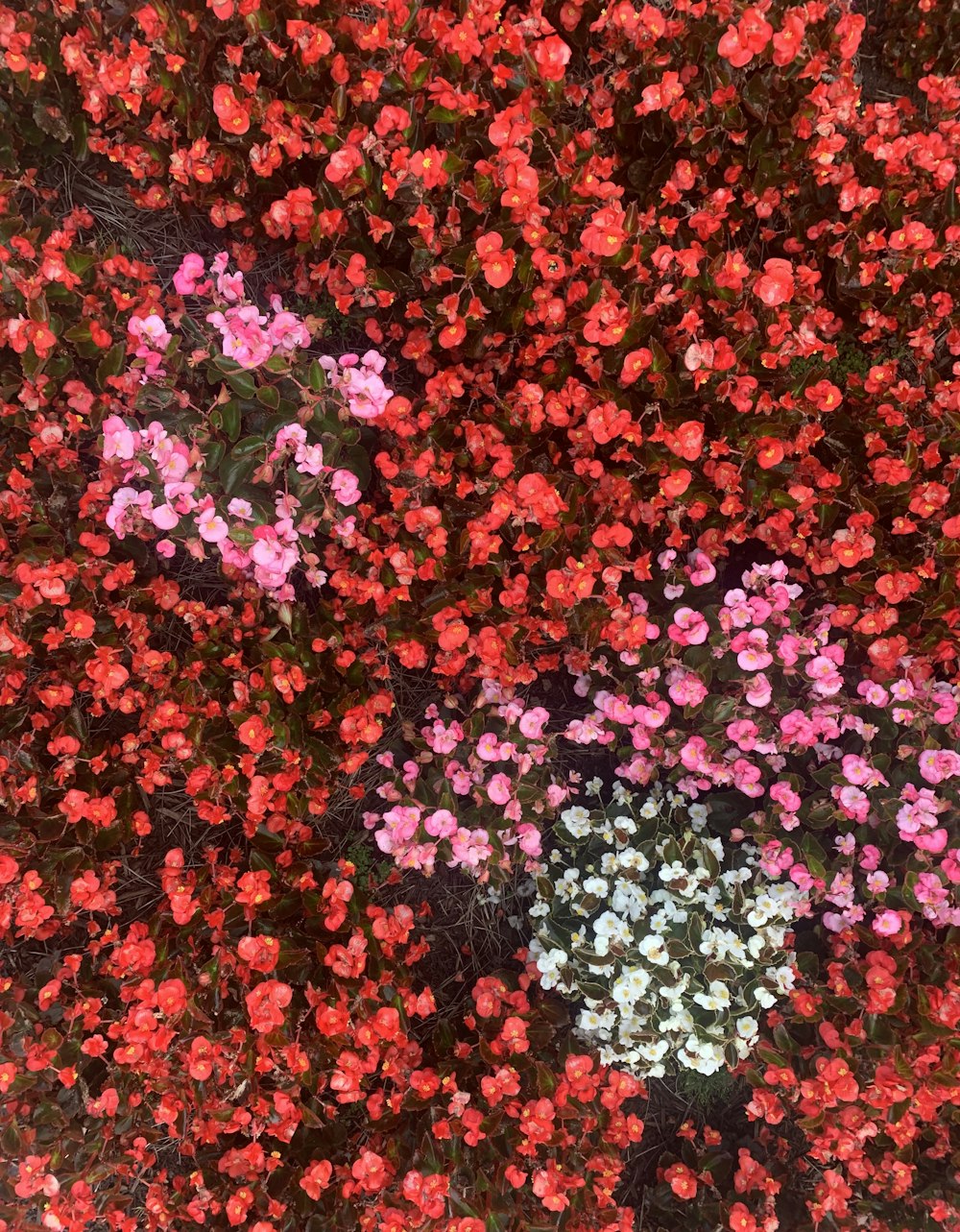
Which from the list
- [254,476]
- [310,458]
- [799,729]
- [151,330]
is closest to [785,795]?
[799,729]

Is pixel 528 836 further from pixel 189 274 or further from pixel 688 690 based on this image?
pixel 189 274

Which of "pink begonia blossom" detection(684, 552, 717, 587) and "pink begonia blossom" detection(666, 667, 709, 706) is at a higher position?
"pink begonia blossom" detection(684, 552, 717, 587)

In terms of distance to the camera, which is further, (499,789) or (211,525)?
(499,789)

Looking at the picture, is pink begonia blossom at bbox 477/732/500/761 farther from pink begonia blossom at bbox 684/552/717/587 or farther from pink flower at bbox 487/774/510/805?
pink begonia blossom at bbox 684/552/717/587

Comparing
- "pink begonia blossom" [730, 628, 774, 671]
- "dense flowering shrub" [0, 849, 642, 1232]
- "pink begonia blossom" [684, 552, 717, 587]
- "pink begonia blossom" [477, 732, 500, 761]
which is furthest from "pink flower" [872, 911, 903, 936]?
"pink begonia blossom" [477, 732, 500, 761]

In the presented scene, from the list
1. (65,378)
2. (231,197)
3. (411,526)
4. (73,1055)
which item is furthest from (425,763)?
(231,197)
